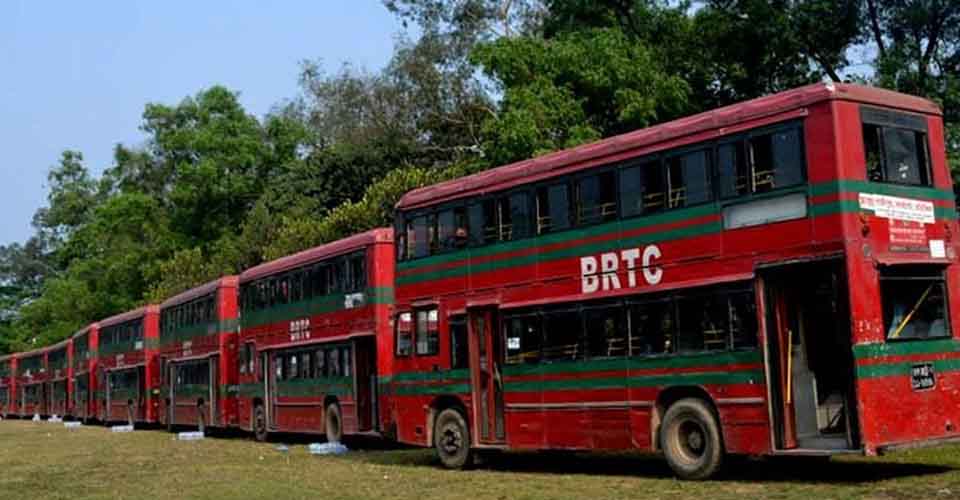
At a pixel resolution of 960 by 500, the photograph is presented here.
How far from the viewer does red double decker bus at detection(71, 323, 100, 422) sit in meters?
48.7

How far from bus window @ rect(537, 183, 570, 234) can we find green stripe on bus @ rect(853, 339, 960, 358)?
4870 millimetres

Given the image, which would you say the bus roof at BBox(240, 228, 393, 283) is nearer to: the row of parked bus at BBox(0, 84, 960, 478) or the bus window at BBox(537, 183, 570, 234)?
the row of parked bus at BBox(0, 84, 960, 478)

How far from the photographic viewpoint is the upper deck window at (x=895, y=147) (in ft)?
40.9

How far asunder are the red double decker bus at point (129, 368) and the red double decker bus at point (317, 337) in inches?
458

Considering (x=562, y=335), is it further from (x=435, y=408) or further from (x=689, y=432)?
(x=435, y=408)

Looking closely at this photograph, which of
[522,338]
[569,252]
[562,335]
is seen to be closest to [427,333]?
[522,338]

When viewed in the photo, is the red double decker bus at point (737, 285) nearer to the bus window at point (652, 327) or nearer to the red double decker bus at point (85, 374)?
the bus window at point (652, 327)

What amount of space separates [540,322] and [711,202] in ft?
11.9

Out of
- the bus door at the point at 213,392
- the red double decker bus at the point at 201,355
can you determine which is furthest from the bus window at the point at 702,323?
the bus door at the point at 213,392

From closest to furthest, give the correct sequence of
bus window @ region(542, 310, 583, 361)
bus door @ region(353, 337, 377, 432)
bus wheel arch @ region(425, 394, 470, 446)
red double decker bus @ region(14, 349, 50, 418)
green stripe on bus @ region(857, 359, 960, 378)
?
green stripe on bus @ region(857, 359, 960, 378) < bus window @ region(542, 310, 583, 361) < bus wheel arch @ region(425, 394, 470, 446) < bus door @ region(353, 337, 377, 432) < red double decker bus @ region(14, 349, 50, 418)

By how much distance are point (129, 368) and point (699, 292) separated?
110 ft

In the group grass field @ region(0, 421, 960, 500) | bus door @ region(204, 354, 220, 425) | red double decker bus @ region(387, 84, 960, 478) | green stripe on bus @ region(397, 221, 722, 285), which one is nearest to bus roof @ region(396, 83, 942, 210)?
red double decker bus @ region(387, 84, 960, 478)

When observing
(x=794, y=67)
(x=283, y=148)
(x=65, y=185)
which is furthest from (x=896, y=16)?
(x=65, y=185)

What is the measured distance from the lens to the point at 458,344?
17797 millimetres
